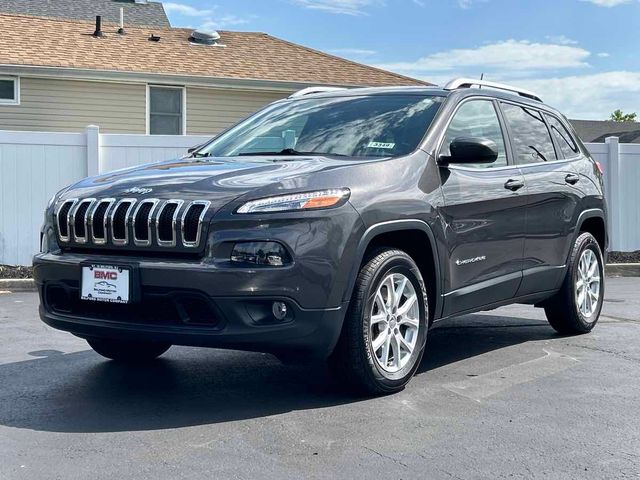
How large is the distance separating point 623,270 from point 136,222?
32.6ft

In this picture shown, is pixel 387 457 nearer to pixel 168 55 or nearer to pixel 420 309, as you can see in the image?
pixel 420 309

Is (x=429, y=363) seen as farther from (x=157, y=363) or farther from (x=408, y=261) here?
(x=157, y=363)

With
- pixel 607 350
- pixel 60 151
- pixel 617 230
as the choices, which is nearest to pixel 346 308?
pixel 607 350

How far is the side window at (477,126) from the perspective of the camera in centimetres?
561

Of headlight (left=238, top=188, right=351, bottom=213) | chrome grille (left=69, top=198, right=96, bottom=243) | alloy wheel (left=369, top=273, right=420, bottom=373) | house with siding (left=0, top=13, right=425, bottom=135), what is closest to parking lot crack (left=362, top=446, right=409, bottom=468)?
alloy wheel (left=369, top=273, right=420, bottom=373)

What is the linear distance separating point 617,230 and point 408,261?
9695mm

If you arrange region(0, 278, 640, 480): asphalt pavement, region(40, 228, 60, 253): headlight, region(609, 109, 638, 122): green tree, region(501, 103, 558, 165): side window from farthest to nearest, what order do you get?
region(609, 109, 638, 122): green tree → region(501, 103, 558, 165): side window → region(40, 228, 60, 253): headlight → region(0, 278, 640, 480): asphalt pavement

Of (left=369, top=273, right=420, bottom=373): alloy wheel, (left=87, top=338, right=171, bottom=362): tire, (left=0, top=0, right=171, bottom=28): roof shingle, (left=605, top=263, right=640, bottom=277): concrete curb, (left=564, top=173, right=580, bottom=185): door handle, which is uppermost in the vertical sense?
(left=0, top=0, right=171, bottom=28): roof shingle

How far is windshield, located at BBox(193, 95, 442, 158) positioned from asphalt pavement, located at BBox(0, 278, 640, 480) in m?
1.41

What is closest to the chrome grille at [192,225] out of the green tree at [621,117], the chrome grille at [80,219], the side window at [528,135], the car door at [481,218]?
the chrome grille at [80,219]

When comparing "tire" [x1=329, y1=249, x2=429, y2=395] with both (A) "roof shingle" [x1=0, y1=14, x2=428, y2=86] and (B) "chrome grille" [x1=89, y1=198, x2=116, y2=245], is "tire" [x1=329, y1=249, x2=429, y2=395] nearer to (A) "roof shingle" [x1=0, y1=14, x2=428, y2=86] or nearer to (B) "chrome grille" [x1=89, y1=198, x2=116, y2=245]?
(B) "chrome grille" [x1=89, y1=198, x2=116, y2=245]

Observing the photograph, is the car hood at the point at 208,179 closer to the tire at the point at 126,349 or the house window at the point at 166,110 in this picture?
the tire at the point at 126,349

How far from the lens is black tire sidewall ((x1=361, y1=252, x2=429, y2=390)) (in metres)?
4.63

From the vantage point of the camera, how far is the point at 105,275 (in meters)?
4.46
